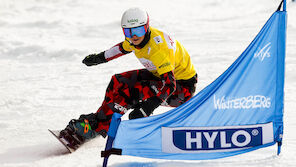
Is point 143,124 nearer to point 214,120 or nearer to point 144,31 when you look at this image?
point 214,120

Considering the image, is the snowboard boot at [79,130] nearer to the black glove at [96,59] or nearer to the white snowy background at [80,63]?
the white snowy background at [80,63]

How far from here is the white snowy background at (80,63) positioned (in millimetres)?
4008

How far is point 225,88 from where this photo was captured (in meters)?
3.33

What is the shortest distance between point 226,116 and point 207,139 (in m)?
0.26

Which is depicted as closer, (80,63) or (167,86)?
(167,86)

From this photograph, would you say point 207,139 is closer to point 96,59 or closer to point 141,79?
point 141,79

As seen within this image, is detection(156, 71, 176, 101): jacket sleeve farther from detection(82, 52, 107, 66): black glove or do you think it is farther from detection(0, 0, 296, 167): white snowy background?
detection(82, 52, 107, 66): black glove

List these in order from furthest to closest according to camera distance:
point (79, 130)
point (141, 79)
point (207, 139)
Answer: point (141, 79)
point (79, 130)
point (207, 139)

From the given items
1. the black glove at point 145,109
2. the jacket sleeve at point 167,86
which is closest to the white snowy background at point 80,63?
the black glove at point 145,109

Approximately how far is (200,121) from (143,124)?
0.50 meters

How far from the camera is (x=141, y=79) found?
439 centimetres

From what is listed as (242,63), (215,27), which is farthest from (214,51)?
(242,63)

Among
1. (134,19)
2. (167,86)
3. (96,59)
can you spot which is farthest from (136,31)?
(96,59)

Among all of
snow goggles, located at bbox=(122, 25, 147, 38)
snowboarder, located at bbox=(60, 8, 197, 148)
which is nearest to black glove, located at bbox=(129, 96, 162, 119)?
snowboarder, located at bbox=(60, 8, 197, 148)
